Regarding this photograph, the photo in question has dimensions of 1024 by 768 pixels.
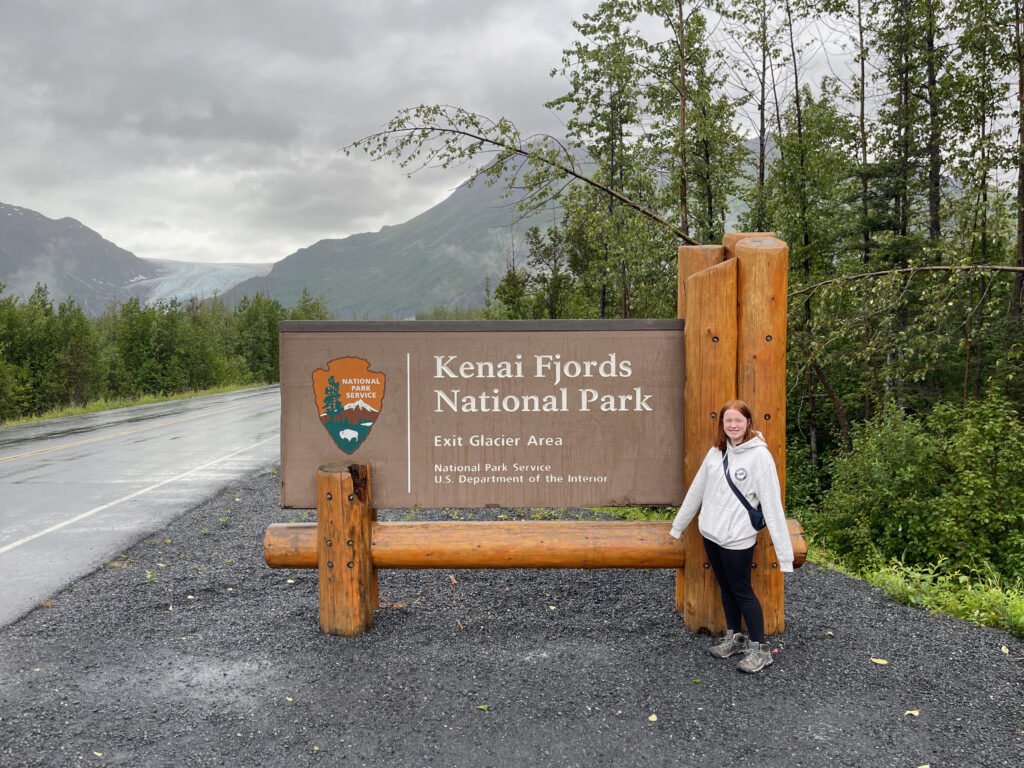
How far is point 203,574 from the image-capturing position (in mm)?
5805

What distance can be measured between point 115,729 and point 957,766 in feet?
12.9

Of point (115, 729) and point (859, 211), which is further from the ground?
point (859, 211)

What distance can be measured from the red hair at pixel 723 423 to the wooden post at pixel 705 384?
0.28 meters

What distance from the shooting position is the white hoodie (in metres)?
3.81

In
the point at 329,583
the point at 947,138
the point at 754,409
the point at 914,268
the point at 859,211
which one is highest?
the point at 947,138

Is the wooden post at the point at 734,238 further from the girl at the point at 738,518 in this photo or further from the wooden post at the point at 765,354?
the girl at the point at 738,518

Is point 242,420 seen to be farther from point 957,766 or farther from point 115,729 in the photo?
point 957,766

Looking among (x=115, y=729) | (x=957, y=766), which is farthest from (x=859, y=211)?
(x=115, y=729)

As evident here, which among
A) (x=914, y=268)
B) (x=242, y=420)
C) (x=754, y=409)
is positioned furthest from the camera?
(x=242, y=420)

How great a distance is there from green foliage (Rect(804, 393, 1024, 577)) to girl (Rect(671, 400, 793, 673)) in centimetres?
465

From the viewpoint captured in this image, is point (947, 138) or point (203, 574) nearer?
point (203, 574)

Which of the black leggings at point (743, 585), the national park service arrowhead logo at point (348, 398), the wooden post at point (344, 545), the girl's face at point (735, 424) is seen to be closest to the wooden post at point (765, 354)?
the black leggings at point (743, 585)

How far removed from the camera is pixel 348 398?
449 cm

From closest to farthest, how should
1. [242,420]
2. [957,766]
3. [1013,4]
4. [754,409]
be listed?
[957,766] → [754,409] → [1013,4] → [242,420]
